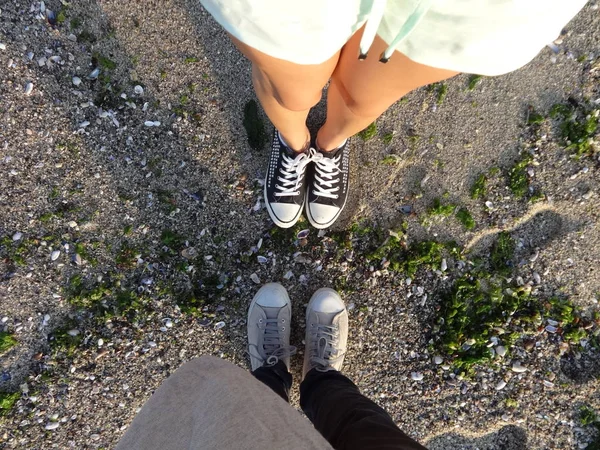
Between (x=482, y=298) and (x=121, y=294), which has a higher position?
(x=482, y=298)

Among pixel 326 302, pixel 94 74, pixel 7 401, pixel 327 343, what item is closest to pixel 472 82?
pixel 326 302

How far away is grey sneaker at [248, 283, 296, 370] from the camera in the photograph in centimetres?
258

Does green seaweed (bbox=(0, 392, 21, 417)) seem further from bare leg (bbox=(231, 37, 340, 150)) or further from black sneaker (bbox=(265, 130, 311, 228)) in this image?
bare leg (bbox=(231, 37, 340, 150))

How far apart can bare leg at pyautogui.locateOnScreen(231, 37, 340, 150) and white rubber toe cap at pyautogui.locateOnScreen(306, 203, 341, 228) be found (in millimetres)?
704

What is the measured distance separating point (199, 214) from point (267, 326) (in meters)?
0.89

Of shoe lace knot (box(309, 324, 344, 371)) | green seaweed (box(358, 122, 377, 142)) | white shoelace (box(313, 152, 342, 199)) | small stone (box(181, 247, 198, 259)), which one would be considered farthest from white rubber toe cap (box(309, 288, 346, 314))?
green seaweed (box(358, 122, 377, 142))

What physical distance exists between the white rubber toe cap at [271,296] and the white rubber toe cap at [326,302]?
0.20m

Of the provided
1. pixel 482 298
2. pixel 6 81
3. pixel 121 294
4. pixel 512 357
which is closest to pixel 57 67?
pixel 6 81

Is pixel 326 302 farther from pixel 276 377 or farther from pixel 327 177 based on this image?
pixel 327 177

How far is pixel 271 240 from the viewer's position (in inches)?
105

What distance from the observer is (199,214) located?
104 inches

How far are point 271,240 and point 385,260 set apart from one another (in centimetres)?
79

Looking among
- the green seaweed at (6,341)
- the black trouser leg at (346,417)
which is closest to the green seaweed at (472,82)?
the black trouser leg at (346,417)

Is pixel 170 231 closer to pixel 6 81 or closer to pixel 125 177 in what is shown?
pixel 125 177
